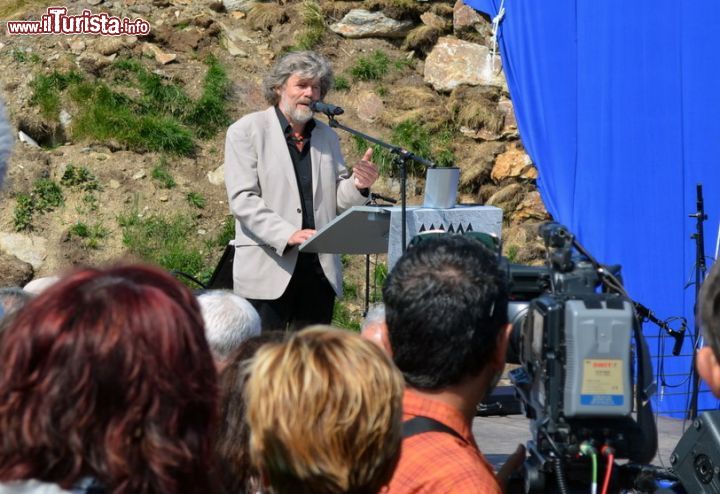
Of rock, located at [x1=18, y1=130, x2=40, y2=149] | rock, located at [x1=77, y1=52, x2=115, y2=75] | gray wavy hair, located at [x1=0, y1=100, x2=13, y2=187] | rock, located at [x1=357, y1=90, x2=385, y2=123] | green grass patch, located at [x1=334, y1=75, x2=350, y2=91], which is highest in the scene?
rock, located at [x1=77, y1=52, x2=115, y2=75]

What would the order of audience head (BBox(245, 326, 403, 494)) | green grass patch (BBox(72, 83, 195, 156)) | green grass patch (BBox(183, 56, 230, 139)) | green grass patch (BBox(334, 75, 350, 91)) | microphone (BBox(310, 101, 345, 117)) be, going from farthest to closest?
1. green grass patch (BBox(334, 75, 350, 91))
2. green grass patch (BBox(183, 56, 230, 139))
3. green grass patch (BBox(72, 83, 195, 156))
4. microphone (BBox(310, 101, 345, 117))
5. audience head (BBox(245, 326, 403, 494))

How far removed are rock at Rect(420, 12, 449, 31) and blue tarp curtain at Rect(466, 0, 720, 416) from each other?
74.6 inches

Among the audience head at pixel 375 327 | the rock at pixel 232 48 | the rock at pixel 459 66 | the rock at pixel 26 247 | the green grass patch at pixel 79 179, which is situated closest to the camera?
the audience head at pixel 375 327

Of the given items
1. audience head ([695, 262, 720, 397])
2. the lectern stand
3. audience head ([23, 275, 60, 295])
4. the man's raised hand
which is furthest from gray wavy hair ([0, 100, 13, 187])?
the man's raised hand

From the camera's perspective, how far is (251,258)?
4.52 metres

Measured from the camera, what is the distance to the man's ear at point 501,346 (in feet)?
6.18

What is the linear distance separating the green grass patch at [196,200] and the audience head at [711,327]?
229 inches

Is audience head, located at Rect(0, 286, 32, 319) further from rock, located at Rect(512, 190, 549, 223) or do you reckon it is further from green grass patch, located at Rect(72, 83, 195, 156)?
rock, located at Rect(512, 190, 549, 223)

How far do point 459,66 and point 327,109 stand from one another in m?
4.07

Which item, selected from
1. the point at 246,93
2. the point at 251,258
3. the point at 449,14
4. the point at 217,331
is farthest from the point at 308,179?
the point at 449,14

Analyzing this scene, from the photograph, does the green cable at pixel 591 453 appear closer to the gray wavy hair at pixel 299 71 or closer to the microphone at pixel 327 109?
the microphone at pixel 327 109

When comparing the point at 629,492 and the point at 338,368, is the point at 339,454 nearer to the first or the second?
the point at 338,368

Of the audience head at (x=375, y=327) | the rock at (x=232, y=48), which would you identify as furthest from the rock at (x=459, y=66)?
the audience head at (x=375, y=327)

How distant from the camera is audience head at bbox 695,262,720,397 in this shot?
→ 67.9 inches
